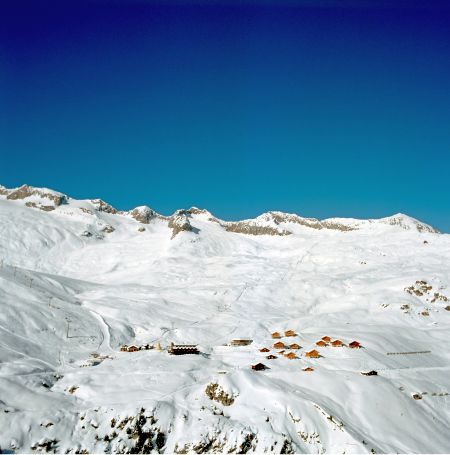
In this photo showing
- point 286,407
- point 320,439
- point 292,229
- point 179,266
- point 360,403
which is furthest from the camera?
point 292,229

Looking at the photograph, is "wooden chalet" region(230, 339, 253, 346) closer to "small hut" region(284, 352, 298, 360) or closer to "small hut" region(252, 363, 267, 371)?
"small hut" region(284, 352, 298, 360)

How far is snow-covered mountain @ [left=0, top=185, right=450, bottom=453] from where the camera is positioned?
108 feet

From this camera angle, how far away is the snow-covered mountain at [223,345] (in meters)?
32.8

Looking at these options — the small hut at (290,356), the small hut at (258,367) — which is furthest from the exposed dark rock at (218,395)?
the small hut at (290,356)

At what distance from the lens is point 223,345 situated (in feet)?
191

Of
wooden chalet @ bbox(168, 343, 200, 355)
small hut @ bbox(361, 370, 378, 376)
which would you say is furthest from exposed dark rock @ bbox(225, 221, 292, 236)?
small hut @ bbox(361, 370, 378, 376)

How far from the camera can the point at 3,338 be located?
4756 cm

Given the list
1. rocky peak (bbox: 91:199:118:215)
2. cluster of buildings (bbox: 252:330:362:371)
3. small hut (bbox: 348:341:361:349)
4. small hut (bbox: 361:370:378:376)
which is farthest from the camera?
rocky peak (bbox: 91:199:118:215)

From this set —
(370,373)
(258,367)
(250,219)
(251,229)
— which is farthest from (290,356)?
(250,219)

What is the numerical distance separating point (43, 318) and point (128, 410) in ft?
93.2

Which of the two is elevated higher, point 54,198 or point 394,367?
point 54,198

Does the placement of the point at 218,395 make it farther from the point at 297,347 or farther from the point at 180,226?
the point at 180,226

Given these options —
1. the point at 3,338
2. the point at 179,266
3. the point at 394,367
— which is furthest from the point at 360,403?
the point at 179,266

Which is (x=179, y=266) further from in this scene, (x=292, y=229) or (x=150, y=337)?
(x=292, y=229)
